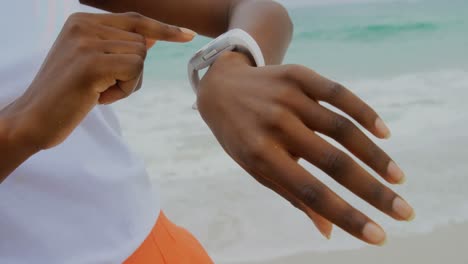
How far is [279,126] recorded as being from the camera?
1.97 ft

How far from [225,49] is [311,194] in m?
0.27


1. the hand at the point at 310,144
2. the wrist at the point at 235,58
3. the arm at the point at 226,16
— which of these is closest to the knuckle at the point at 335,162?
the hand at the point at 310,144

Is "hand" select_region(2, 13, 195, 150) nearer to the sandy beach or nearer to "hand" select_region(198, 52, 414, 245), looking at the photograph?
"hand" select_region(198, 52, 414, 245)

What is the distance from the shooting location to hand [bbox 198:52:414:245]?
0.57 meters

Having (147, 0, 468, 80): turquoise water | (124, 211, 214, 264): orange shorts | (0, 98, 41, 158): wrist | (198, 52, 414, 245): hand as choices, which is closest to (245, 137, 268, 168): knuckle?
(198, 52, 414, 245): hand

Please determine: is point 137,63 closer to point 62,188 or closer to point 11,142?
point 11,142

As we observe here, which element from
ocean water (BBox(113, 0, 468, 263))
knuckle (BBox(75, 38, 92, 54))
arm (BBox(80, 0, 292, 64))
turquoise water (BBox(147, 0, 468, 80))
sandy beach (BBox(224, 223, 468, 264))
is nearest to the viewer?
knuckle (BBox(75, 38, 92, 54))

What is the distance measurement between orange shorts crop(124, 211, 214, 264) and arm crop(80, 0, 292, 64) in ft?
0.99

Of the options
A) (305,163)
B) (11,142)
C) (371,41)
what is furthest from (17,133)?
(371,41)

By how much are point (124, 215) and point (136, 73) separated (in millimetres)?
288

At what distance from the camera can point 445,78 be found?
667cm

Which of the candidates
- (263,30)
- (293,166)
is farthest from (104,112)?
(293,166)

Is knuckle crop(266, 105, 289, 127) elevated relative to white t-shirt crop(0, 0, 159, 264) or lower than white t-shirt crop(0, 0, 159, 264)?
elevated

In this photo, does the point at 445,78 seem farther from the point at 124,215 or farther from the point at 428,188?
the point at 124,215
